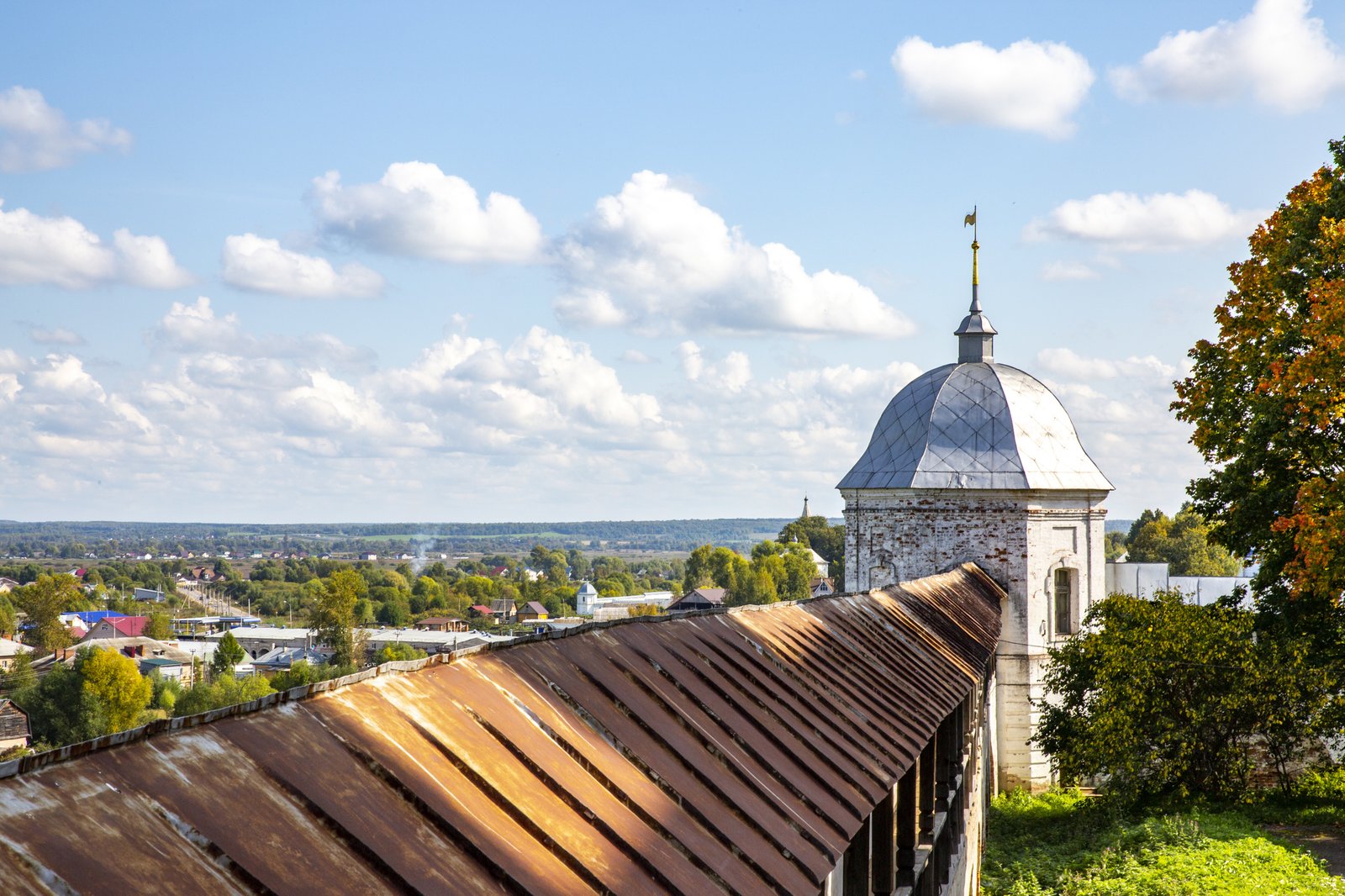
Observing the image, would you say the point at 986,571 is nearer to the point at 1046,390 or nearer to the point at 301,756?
the point at 1046,390

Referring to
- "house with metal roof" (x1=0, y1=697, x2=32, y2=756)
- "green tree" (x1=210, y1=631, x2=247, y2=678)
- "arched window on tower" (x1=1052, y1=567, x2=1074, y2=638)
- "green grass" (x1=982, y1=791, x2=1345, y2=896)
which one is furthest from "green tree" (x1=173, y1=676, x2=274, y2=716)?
"green grass" (x1=982, y1=791, x2=1345, y2=896)

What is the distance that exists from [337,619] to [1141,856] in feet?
254

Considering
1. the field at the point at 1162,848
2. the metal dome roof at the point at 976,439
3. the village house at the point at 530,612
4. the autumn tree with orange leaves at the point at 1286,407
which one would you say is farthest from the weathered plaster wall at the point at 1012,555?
the village house at the point at 530,612

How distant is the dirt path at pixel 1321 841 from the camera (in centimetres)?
1491

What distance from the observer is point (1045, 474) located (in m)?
23.8

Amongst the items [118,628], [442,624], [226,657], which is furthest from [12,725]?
[442,624]

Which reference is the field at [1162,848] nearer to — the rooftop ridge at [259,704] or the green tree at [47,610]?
the rooftop ridge at [259,704]

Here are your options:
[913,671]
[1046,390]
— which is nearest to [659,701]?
[913,671]

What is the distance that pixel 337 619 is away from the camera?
86312mm

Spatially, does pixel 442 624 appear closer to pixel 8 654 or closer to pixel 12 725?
pixel 8 654

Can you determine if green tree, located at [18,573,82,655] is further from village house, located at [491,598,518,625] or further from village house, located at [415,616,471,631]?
village house, located at [491,598,518,625]

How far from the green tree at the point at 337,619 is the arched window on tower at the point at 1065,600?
219 ft

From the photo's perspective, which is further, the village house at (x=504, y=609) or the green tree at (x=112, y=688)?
the village house at (x=504, y=609)

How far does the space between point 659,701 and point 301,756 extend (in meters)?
1.77
